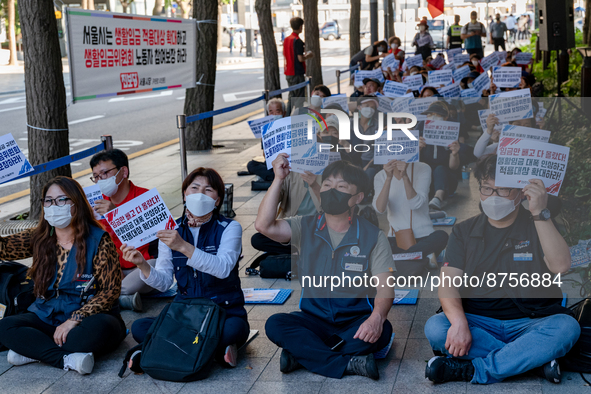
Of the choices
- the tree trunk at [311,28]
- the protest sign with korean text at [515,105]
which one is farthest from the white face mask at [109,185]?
the tree trunk at [311,28]

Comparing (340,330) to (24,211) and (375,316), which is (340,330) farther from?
(24,211)

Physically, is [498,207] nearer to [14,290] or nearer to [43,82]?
[14,290]

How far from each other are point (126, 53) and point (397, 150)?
10.5 feet

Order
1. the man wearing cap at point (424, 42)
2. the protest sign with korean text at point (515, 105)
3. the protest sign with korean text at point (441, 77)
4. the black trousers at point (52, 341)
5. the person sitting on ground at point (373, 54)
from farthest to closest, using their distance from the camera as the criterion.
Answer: the man wearing cap at point (424, 42), the person sitting on ground at point (373, 54), the protest sign with korean text at point (441, 77), the protest sign with korean text at point (515, 105), the black trousers at point (52, 341)

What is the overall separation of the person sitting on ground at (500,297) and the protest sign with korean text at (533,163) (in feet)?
0.21

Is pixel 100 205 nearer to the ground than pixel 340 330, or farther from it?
farther from it

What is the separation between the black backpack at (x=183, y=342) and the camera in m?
4.05

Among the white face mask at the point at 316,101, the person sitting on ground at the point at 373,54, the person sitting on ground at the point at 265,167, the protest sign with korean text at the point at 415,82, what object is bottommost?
the person sitting on ground at the point at 265,167

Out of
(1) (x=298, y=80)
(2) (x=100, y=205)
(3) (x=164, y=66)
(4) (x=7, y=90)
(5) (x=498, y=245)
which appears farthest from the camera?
(4) (x=7, y=90)

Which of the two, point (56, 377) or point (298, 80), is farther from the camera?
point (298, 80)

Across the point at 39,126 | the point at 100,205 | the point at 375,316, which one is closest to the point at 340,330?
the point at 375,316

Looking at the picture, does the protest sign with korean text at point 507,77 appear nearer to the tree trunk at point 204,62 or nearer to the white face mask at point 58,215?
the tree trunk at point 204,62

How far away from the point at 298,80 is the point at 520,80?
5.32 m

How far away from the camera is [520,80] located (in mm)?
10812
